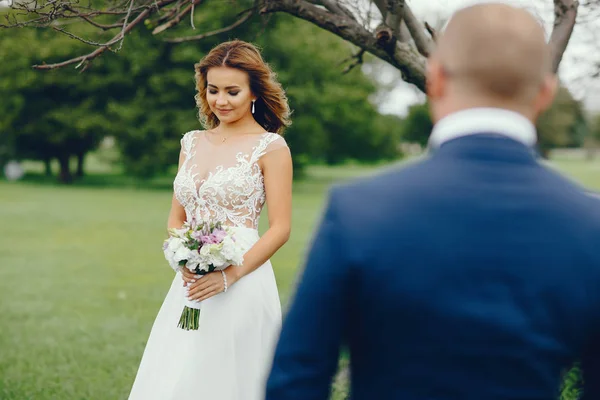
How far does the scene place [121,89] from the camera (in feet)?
119

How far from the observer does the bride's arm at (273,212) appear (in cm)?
403

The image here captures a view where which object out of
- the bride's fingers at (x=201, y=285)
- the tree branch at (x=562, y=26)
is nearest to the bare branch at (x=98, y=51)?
the bride's fingers at (x=201, y=285)

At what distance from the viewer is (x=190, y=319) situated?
407 centimetres

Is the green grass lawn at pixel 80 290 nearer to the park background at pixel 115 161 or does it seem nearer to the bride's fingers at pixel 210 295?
the park background at pixel 115 161

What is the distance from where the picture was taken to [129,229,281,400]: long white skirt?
4.04m

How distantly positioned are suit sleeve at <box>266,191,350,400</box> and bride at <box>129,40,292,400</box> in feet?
7.44

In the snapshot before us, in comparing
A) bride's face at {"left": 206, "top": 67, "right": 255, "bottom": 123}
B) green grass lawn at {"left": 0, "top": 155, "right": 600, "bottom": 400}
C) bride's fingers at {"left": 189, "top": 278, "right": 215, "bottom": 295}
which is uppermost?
bride's face at {"left": 206, "top": 67, "right": 255, "bottom": 123}

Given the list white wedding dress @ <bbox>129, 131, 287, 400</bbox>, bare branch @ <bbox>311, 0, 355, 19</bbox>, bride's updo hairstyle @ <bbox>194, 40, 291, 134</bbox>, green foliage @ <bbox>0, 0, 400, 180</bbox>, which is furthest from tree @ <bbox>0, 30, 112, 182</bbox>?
white wedding dress @ <bbox>129, 131, 287, 400</bbox>

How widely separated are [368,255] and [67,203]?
27134mm

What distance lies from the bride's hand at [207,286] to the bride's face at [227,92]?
2.96 ft

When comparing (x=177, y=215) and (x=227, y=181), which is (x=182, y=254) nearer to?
(x=227, y=181)

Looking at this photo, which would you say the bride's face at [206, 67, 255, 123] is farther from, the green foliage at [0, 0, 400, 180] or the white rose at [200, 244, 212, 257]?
the green foliage at [0, 0, 400, 180]

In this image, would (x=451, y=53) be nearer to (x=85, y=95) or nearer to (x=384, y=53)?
(x=384, y=53)

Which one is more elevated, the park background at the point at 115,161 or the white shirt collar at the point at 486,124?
the white shirt collar at the point at 486,124
